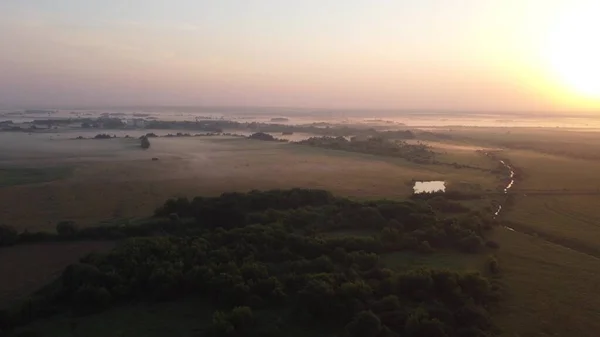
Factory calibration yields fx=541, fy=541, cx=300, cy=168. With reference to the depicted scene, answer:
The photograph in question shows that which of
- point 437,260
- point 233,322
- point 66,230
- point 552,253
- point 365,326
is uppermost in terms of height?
point 66,230

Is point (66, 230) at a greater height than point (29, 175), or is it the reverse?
point (29, 175)

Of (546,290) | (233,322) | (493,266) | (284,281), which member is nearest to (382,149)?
(493,266)

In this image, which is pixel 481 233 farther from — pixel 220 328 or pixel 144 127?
pixel 144 127

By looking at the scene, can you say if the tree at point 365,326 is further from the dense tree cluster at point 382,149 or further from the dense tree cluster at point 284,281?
the dense tree cluster at point 382,149

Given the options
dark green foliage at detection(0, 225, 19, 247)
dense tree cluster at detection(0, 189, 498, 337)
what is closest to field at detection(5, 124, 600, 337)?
dense tree cluster at detection(0, 189, 498, 337)

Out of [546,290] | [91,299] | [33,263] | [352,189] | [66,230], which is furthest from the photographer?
[352,189]

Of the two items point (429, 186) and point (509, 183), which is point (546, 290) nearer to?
point (429, 186)
